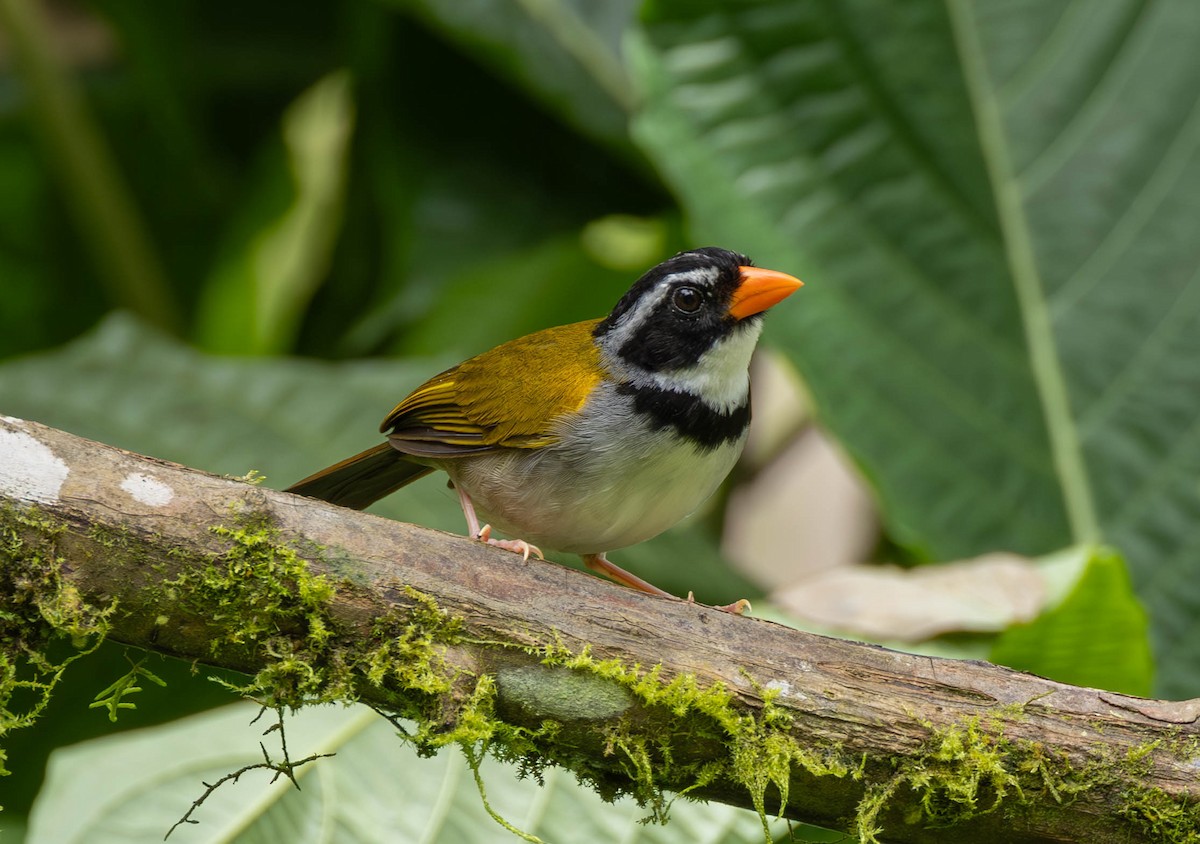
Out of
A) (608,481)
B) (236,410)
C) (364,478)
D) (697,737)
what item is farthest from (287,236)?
(697,737)

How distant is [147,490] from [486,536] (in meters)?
0.83

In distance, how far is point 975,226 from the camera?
3977 mm

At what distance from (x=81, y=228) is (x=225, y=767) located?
2.79 metres

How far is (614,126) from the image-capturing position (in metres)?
4.50

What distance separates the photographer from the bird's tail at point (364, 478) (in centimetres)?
Result: 292

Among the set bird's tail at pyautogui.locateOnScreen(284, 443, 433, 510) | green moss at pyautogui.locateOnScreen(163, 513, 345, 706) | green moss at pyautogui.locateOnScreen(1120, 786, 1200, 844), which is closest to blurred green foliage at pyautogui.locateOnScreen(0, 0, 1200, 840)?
bird's tail at pyautogui.locateOnScreen(284, 443, 433, 510)

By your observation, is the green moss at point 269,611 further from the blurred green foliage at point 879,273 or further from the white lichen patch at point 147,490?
the blurred green foliage at point 879,273

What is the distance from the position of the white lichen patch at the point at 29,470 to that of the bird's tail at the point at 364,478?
0.92 meters

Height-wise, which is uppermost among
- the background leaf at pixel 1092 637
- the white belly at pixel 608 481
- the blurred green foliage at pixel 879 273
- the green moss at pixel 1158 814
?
the blurred green foliage at pixel 879 273

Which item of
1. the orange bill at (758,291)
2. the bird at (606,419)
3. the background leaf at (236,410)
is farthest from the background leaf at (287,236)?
the orange bill at (758,291)

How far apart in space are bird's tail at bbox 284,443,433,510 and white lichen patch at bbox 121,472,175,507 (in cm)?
87

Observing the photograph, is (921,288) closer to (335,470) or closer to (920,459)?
(920,459)

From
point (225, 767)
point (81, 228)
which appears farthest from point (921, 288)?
point (81, 228)

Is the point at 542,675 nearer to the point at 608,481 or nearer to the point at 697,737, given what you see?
the point at 697,737
